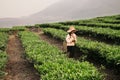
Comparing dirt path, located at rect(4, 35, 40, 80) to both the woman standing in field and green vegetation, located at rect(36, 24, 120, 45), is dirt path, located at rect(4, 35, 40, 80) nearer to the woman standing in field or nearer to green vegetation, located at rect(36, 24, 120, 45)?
the woman standing in field

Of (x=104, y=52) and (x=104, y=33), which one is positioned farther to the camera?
(x=104, y=33)

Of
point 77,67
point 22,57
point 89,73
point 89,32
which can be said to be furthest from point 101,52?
point 89,32

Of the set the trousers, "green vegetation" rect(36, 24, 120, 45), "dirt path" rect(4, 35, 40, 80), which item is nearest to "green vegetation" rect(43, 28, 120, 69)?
the trousers

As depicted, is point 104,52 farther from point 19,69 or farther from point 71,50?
point 19,69

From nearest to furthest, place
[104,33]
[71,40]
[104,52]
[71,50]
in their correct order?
[104,52] → [71,40] → [71,50] → [104,33]

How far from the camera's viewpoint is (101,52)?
15.7 metres

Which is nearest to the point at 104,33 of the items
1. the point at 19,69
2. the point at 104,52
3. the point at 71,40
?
the point at 71,40

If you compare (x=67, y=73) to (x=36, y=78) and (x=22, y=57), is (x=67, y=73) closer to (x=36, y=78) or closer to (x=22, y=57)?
(x=36, y=78)

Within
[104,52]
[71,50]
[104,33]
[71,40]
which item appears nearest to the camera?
[104,52]

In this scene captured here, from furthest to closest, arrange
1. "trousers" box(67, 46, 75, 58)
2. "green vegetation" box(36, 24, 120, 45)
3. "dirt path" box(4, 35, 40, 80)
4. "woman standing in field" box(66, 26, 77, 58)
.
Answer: "green vegetation" box(36, 24, 120, 45)
"trousers" box(67, 46, 75, 58)
"woman standing in field" box(66, 26, 77, 58)
"dirt path" box(4, 35, 40, 80)

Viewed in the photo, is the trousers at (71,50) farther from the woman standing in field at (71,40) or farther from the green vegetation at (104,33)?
the green vegetation at (104,33)

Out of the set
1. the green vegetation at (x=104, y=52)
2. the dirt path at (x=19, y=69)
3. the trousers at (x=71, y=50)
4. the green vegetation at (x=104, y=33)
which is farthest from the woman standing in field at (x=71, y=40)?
the green vegetation at (x=104, y=33)

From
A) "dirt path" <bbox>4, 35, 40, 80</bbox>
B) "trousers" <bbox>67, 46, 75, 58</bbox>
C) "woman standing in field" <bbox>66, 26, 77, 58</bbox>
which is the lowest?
"dirt path" <bbox>4, 35, 40, 80</bbox>

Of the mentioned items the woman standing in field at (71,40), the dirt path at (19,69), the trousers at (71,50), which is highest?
the woman standing in field at (71,40)
